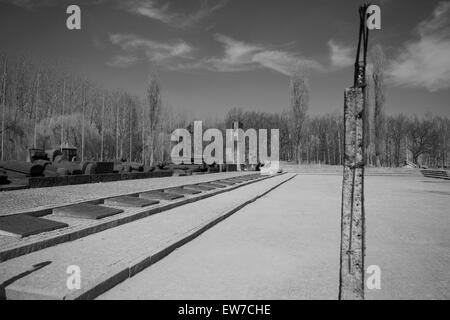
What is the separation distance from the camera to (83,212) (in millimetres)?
6254

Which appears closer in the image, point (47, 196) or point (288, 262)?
point (288, 262)

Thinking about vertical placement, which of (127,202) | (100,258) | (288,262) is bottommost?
(288,262)

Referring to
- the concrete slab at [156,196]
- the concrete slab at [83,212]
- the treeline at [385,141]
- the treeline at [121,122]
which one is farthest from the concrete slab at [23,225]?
the treeline at [385,141]

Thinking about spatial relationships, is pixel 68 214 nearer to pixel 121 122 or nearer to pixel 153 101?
pixel 153 101

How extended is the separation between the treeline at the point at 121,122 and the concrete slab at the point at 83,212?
84.7 ft

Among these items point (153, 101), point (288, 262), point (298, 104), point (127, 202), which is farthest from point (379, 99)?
point (288, 262)

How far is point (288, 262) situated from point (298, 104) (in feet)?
156

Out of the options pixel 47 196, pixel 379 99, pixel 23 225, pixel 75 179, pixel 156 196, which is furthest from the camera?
pixel 379 99

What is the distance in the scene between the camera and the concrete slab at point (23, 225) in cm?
462

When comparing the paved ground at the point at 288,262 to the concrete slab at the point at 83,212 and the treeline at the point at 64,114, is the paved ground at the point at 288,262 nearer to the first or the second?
the concrete slab at the point at 83,212

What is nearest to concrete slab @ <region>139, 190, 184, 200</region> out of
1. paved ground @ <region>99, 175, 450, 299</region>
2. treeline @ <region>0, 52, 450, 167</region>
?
paved ground @ <region>99, 175, 450, 299</region>

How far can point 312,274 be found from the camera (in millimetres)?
3871
